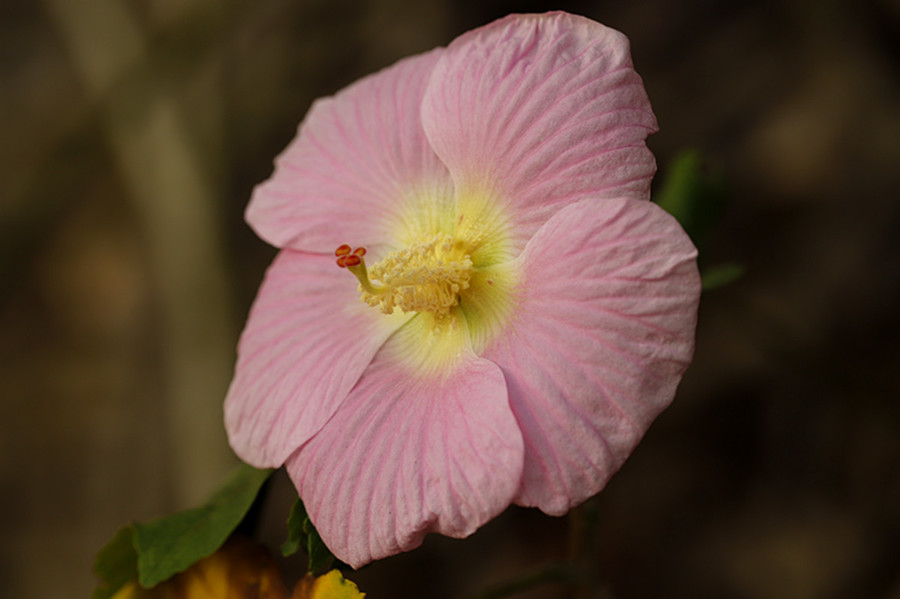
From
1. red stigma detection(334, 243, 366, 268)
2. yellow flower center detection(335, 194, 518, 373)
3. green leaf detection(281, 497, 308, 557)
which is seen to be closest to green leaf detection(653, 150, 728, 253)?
yellow flower center detection(335, 194, 518, 373)

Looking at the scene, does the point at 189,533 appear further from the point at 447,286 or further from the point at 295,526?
the point at 447,286

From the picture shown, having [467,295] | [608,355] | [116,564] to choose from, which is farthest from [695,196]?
[116,564]

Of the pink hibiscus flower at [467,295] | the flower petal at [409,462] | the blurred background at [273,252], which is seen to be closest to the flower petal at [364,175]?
the pink hibiscus flower at [467,295]

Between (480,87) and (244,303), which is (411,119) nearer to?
(480,87)

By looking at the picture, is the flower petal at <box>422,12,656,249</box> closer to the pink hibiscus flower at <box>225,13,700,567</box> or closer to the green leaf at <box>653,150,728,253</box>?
the pink hibiscus flower at <box>225,13,700,567</box>

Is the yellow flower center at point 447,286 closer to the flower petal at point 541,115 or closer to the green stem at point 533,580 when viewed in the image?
the flower petal at point 541,115

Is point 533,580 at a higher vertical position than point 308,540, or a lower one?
lower
